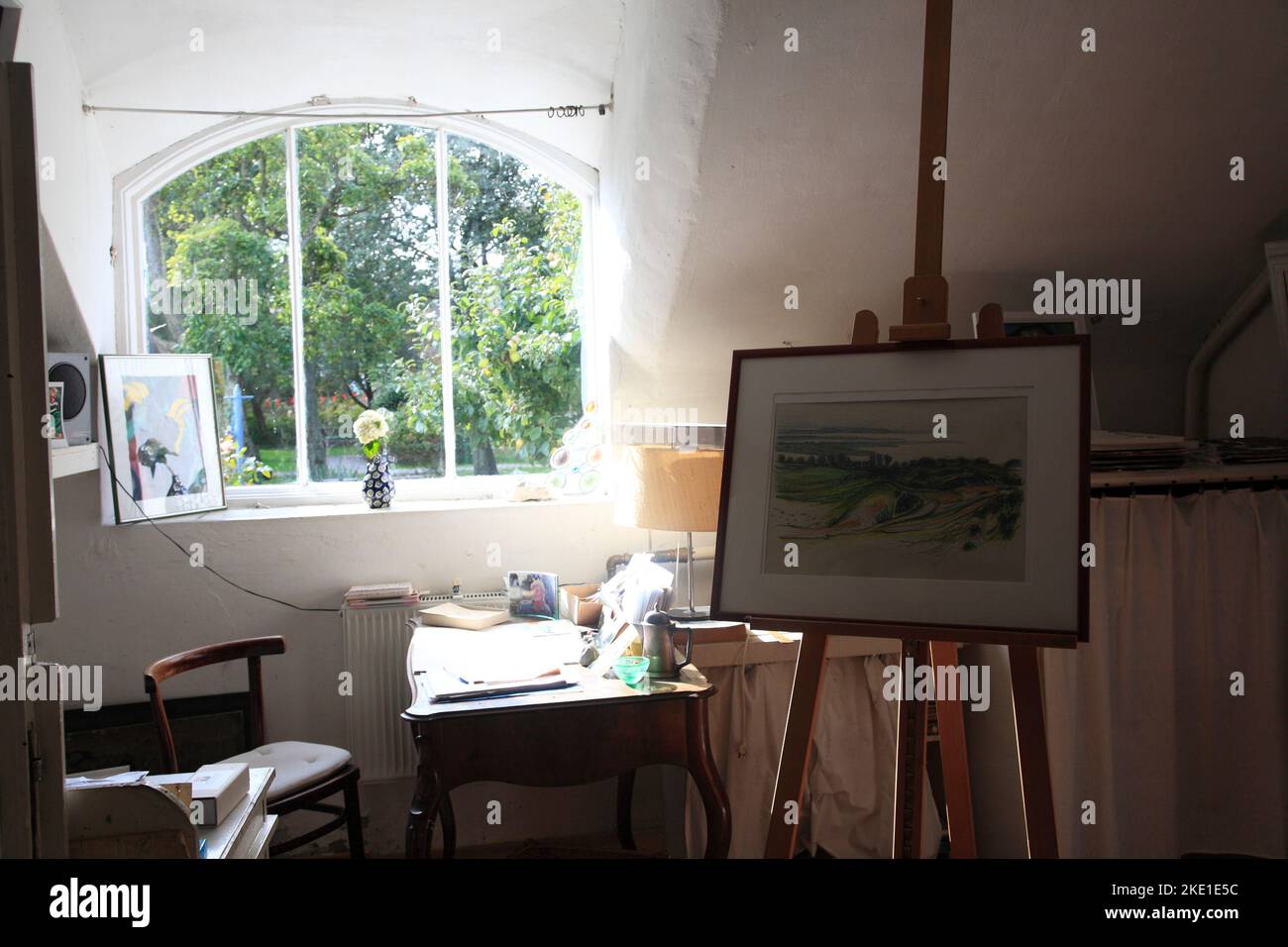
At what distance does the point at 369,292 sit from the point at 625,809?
6.78ft

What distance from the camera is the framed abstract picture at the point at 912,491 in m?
1.69

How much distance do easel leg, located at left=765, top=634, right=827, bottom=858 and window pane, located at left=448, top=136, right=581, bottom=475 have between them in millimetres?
2022

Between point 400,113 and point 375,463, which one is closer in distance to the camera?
point 375,463

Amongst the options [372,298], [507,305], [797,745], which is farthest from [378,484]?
[797,745]

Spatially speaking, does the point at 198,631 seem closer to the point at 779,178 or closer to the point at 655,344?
the point at 655,344

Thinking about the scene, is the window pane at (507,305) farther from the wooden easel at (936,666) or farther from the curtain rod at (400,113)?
the wooden easel at (936,666)

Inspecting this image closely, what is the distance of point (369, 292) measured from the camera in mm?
3543

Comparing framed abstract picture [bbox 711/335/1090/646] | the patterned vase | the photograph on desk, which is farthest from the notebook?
the patterned vase

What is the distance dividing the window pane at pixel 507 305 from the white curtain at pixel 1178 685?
6.50 ft

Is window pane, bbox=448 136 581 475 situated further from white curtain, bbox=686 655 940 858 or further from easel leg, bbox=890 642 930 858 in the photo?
easel leg, bbox=890 642 930 858

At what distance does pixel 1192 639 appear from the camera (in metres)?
2.71

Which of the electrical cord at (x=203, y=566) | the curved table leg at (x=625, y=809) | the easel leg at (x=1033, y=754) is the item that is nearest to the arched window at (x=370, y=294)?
the electrical cord at (x=203, y=566)

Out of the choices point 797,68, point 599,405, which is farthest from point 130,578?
point 797,68

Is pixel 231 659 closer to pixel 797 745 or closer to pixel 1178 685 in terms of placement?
pixel 797 745
